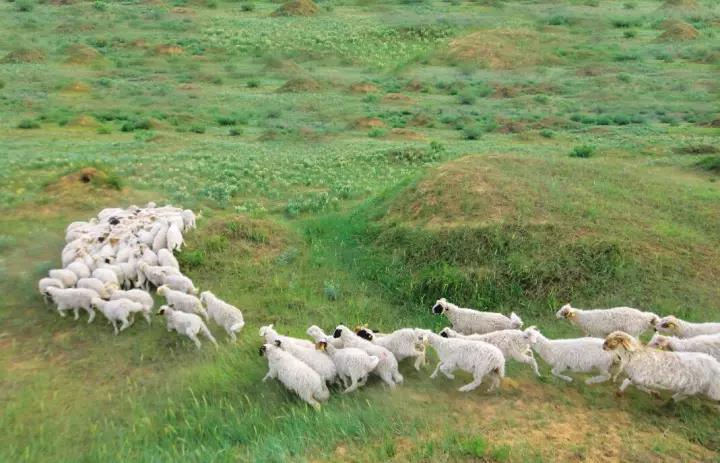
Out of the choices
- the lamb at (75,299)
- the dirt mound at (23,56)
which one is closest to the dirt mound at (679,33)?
the dirt mound at (23,56)

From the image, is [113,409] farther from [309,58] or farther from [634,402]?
[309,58]

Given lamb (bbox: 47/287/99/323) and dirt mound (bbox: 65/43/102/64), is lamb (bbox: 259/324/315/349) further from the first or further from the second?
dirt mound (bbox: 65/43/102/64)

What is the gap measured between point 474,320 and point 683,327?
2483 millimetres

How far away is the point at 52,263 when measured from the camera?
10992 mm

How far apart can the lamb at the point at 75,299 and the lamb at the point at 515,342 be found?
17.7 feet

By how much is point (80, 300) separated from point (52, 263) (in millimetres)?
2286

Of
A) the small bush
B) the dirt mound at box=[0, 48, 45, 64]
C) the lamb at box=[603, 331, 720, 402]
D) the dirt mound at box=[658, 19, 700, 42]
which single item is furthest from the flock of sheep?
the dirt mound at box=[658, 19, 700, 42]

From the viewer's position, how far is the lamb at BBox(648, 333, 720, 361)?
272 inches

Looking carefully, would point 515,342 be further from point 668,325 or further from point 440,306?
point 668,325

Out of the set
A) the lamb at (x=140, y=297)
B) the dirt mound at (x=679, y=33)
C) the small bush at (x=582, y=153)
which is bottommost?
the small bush at (x=582, y=153)

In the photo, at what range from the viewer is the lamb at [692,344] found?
690 cm

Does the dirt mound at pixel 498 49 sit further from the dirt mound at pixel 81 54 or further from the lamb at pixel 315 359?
the lamb at pixel 315 359

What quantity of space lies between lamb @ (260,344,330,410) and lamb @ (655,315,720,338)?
414 cm

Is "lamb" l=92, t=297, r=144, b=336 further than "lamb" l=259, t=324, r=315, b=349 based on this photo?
Yes
